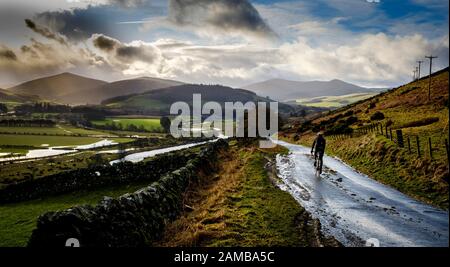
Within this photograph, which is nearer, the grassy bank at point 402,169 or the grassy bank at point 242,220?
the grassy bank at point 242,220

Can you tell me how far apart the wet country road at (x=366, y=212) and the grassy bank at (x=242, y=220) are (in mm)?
692

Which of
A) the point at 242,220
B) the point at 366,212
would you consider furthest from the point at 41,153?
the point at 366,212

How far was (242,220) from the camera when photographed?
1082 centimetres

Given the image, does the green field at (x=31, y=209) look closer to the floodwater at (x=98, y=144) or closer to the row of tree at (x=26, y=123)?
the floodwater at (x=98, y=144)

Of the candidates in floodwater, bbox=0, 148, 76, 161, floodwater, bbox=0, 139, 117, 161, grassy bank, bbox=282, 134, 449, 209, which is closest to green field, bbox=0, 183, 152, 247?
grassy bank, bbox=282, 134, 449, 209

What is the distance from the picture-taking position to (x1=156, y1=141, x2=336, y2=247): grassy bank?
29.4 ft

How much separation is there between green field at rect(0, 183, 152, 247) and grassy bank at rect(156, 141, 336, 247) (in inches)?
308

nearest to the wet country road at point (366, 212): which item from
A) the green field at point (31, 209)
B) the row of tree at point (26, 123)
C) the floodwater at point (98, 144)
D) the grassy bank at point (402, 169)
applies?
the grassy bank at point (402, 169)

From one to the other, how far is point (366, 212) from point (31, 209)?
69.8 feet

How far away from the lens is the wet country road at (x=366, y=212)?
328 inches

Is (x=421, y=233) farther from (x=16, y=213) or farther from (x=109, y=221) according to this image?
(x=16, y=213)

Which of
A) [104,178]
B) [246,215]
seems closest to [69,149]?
[104,178]
